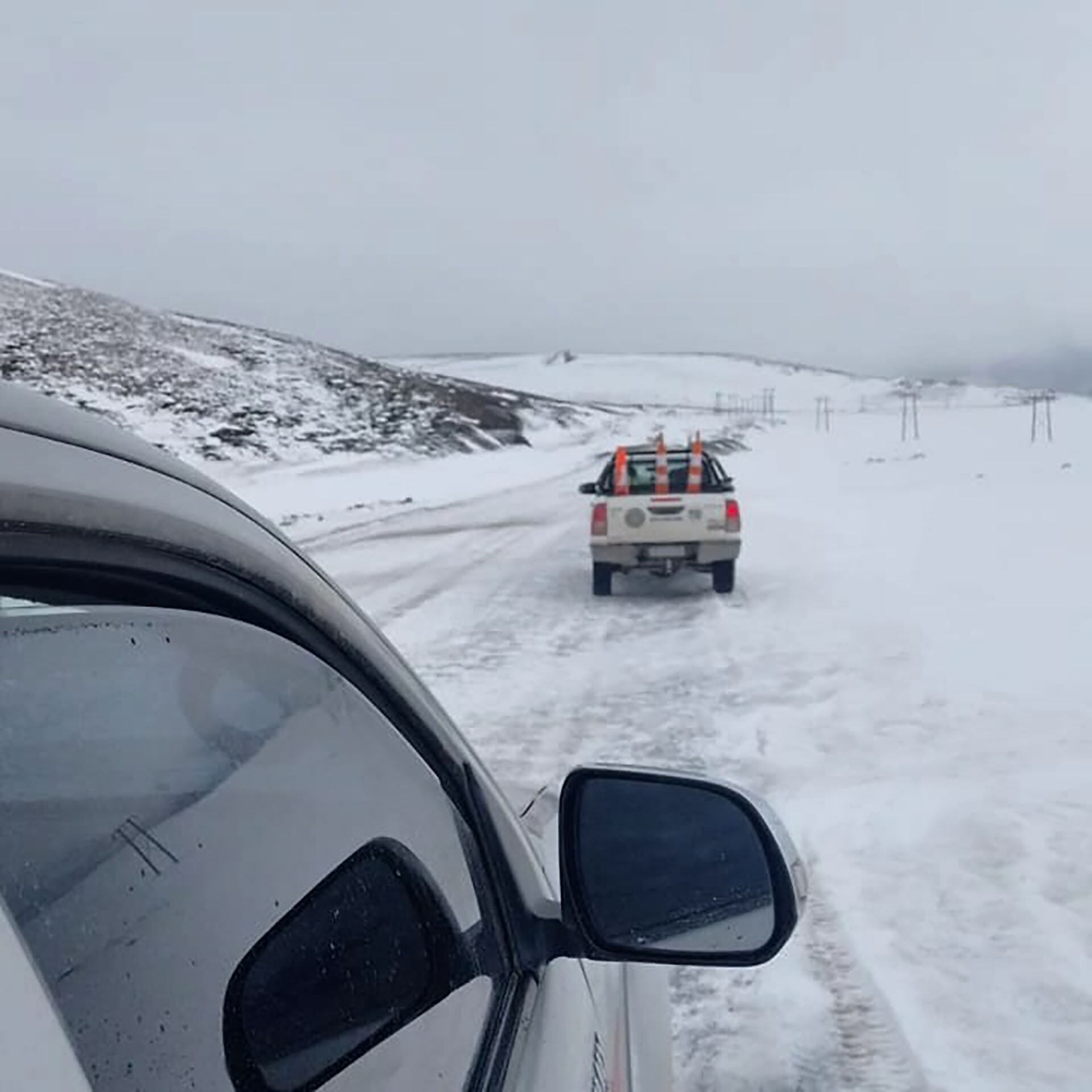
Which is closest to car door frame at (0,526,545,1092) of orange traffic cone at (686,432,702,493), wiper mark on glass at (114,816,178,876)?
wiper mark on glass at (114,816,178,876)

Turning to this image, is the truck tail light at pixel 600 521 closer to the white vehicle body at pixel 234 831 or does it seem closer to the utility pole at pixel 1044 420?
the white vehicle body at pixel 234 831

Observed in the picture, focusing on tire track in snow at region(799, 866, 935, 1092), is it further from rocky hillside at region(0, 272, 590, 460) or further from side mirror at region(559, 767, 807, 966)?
rocky hillside at region(0, 272, 590, 460)

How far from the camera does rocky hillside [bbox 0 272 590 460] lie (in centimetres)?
4581

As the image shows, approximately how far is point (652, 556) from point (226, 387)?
51.3 meters

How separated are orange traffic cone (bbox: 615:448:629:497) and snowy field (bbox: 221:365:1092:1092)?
1.08 meters

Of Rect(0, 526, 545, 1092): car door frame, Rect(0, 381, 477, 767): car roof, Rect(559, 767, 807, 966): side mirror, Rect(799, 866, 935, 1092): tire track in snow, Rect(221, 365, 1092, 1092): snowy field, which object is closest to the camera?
Rect(0, 381, 477, 767): car roof

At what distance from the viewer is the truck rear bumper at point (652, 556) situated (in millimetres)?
11828

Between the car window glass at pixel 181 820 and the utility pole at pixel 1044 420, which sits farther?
the utility pole at pixel 1044 420

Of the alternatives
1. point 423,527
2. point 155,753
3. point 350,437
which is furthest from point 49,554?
point 350,437

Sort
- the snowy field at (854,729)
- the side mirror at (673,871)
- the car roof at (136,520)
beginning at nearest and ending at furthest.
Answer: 1. the car roof at (136,520)
2. the side mirror at (673,871)
3. the snowy field at (854,729)

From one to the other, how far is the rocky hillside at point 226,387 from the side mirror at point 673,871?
36752 mm

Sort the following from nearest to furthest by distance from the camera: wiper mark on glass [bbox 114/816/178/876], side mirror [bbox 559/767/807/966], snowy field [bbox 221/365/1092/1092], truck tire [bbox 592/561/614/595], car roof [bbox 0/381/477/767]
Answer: car roof [bbox 0/381/477/767], wiper mark on glass [bbox 114/816/178/876], side mirror [bbox 559/767/807/966], snowy field [bbox 221/365/1092/1092], truck tire [bbox 592/561/614/595]

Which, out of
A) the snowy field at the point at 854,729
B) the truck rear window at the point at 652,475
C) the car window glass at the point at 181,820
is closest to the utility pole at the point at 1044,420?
the snowy field at the point at 854,729

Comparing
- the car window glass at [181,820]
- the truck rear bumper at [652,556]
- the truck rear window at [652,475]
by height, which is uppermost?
the car window glass at [181,820]
